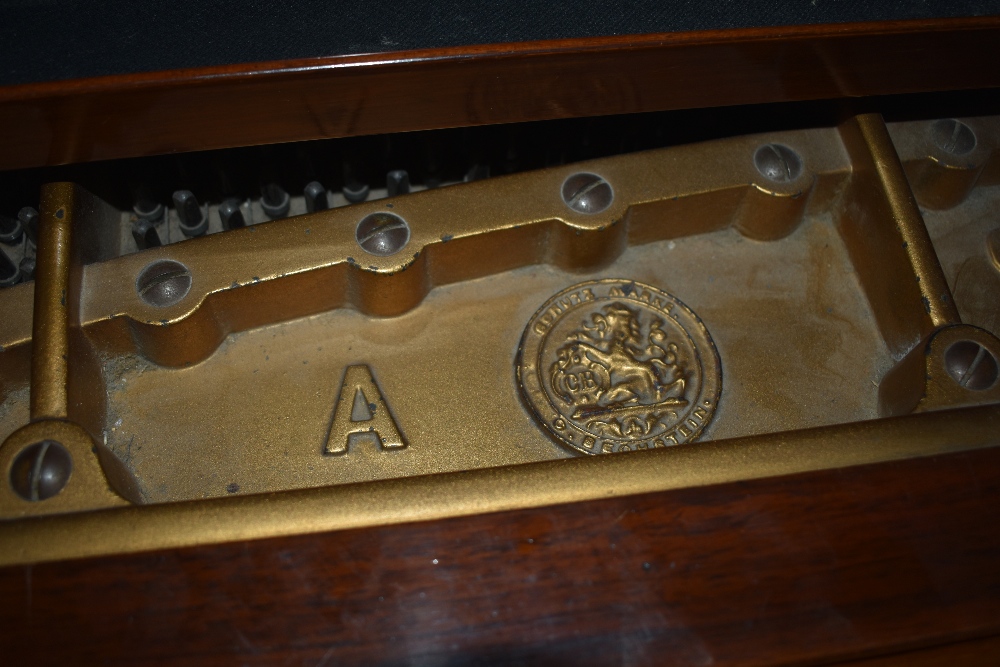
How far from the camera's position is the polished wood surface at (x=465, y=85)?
857 millimetres

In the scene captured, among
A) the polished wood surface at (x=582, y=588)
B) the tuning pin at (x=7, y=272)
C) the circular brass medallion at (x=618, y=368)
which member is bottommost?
the polished wood surface at (x=582, y=588)

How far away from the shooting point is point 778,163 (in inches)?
46.3

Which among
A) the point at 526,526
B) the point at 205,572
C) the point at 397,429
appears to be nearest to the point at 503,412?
the point at 397,429

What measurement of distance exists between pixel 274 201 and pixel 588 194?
0.41 m

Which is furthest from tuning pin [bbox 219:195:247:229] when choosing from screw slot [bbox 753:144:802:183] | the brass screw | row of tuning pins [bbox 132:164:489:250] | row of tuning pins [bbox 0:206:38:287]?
the brass screw

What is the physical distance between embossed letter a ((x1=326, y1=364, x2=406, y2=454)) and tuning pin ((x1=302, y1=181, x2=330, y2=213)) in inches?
9.3

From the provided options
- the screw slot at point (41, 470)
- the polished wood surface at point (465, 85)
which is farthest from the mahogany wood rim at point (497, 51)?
the screw slot at point (41, 470)

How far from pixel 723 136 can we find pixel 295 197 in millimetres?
585

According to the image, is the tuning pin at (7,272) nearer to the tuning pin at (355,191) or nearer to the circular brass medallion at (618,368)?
the tuning pin at (355,191)

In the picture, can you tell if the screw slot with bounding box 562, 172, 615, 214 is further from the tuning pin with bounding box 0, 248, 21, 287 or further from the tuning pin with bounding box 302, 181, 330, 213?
the tuning pin with bounding box 0, 248, 21, 287

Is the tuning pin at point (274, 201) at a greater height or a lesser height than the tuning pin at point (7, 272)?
greater

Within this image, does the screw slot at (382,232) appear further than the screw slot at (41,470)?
Yes

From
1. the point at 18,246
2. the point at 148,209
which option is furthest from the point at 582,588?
the point at 18,246

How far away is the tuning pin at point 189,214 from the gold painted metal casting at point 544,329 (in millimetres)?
81
